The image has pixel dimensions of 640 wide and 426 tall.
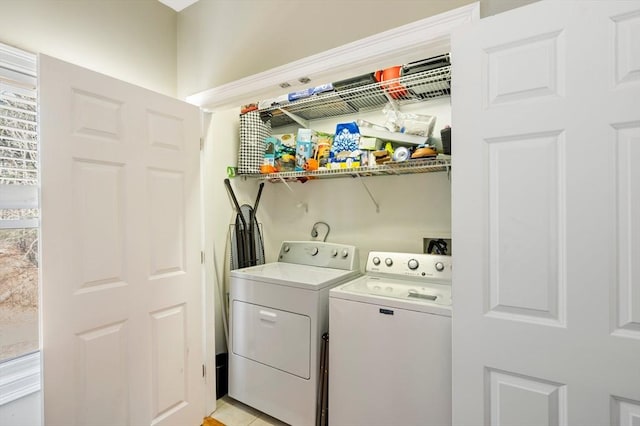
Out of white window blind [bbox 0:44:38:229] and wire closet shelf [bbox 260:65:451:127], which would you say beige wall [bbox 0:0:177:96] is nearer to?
white window blind [bbox 0:44:38:229]

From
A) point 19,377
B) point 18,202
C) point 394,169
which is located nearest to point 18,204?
point 18,202

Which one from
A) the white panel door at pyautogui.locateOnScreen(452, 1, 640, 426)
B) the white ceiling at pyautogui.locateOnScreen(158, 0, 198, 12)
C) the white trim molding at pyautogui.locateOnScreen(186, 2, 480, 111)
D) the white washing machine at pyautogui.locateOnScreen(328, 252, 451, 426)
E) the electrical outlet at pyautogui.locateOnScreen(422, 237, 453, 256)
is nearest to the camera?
the white panel door at pyautogui.locateOnScreen(452, 1, 640, 426)

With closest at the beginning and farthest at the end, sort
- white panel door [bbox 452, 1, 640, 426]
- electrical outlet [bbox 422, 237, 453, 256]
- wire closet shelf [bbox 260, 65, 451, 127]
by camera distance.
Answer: white panel door [bbox 452, 1, 640, 426] < wire closet shelf [bbox 260, 65, 451, 127] < electrical outlet [bbox 422, 237, 453, 256]

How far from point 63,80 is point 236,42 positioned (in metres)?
0.90

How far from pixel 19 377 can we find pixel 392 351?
1731mm

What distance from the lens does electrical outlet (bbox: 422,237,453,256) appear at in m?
2.12

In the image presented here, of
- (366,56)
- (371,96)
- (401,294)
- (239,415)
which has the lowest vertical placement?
(239,415)

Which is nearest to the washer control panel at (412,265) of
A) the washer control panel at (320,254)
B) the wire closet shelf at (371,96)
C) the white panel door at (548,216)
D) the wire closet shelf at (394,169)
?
the washer control panel at (320,254)

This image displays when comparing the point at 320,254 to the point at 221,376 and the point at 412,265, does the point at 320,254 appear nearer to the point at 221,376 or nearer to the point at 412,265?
the point at 412,265

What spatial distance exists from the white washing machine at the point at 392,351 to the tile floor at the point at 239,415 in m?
0.55

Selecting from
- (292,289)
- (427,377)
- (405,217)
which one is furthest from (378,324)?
(405,217)

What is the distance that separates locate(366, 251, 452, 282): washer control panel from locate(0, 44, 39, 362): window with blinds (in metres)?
1.84

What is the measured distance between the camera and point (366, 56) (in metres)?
1.39

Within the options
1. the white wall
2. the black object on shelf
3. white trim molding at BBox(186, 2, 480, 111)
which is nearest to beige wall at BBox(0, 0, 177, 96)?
white trim molding at BBox(186, 2, 480, 111)
